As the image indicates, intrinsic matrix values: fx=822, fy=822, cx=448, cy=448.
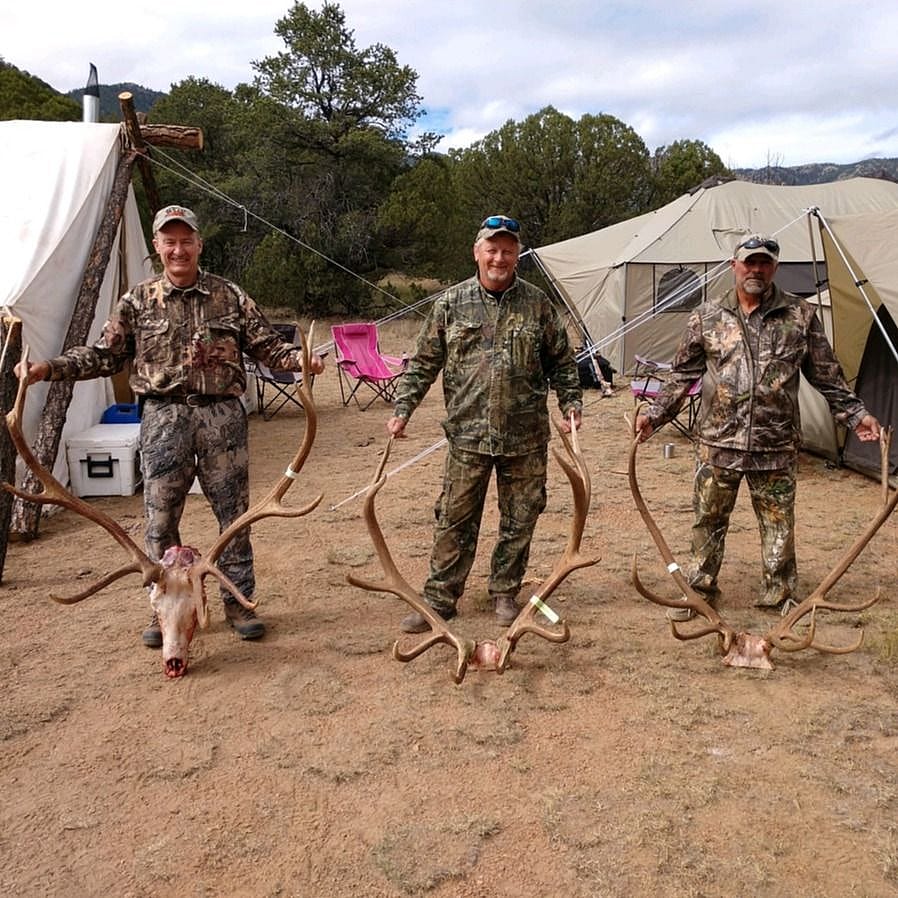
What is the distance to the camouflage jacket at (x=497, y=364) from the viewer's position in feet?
12.9

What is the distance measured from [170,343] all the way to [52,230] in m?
3.47

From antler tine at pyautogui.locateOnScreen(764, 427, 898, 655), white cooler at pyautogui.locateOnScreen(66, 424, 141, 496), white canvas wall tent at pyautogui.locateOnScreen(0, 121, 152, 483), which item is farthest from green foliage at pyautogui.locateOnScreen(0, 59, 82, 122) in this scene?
antler tine at pyautogui.locateOnScreen(764, 427, 898, 655)

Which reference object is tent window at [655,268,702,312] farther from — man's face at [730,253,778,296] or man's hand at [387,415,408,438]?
man's hand at [387,415,408,438]

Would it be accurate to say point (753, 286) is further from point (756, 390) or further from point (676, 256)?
point (676, 256)

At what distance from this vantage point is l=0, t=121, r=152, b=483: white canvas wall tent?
6.16 meters

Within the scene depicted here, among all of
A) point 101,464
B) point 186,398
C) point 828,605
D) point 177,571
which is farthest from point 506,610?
point 101,464

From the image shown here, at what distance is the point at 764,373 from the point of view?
4133mm

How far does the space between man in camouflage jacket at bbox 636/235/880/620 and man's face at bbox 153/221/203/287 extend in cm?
232

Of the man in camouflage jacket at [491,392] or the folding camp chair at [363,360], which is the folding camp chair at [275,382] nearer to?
the folding camp chair at [363,360]

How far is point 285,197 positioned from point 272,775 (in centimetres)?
1861

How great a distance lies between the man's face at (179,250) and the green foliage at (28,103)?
746 inches

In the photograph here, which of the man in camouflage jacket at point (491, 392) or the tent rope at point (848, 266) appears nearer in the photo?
the man in camouflage jacket at point (491, 392)

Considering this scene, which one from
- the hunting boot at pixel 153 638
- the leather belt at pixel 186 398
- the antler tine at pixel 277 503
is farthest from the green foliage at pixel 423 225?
the hunting boot at pixel 153 638

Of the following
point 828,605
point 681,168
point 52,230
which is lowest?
point 828,605
